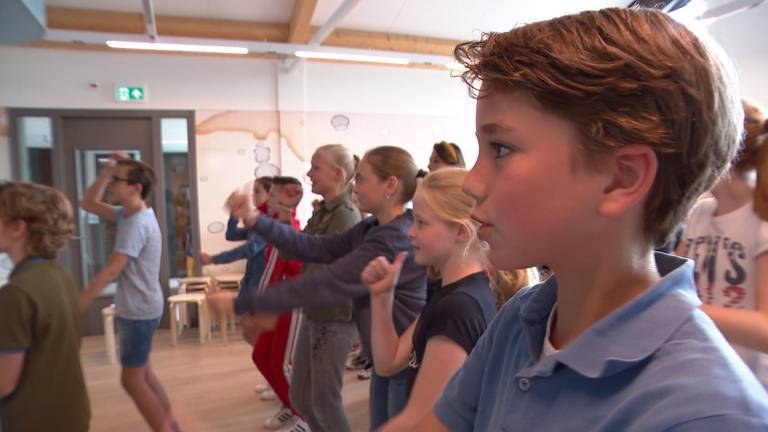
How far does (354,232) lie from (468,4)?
12.3 feet

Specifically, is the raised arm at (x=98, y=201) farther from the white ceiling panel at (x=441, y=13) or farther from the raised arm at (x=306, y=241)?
the white ceiling panel at (x=441, y=13)

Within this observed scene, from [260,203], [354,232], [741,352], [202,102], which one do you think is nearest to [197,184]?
[202,102]

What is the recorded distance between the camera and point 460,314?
1212 mm

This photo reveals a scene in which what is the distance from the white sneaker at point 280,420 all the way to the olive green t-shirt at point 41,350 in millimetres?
1598

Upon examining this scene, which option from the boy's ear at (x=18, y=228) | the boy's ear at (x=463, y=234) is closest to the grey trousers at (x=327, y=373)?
the boy's ear at (x=463, y=234)

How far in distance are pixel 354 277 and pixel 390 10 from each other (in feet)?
13.6

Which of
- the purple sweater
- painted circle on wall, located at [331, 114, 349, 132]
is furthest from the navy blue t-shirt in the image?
painted circle on wall, located at [331, 114, 349, 132]

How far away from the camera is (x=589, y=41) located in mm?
523

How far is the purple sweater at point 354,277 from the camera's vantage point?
1.54 metres

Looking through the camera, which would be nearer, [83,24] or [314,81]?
[83,24]

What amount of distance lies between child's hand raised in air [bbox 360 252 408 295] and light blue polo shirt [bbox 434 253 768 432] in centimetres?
76

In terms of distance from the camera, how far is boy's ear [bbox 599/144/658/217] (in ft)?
1.71

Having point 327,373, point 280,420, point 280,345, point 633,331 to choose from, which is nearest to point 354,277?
point 327,373

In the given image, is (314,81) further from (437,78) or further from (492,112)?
(492,112)
